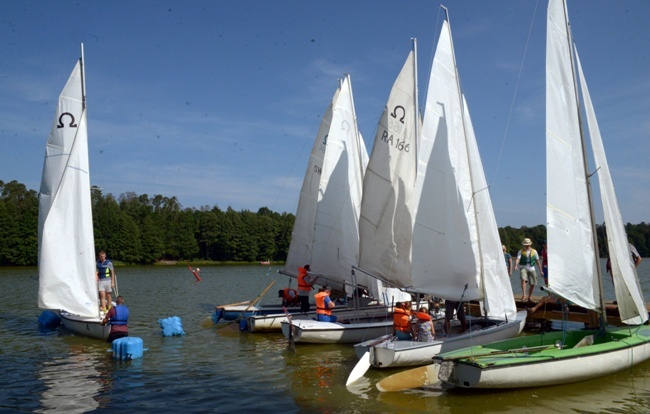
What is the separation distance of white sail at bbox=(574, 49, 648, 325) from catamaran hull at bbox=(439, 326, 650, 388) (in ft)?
3.01

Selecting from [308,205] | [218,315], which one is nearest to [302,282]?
[218,315]

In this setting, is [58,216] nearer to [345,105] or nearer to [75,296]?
[75,296]

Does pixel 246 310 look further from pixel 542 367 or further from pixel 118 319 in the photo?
pixel 542 367

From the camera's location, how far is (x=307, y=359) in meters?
13.4

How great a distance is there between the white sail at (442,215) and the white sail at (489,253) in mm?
391

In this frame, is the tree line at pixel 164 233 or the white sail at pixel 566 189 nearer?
the white sail at pixel 566 189

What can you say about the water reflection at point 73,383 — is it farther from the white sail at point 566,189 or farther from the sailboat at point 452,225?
the white sail at point 566,189

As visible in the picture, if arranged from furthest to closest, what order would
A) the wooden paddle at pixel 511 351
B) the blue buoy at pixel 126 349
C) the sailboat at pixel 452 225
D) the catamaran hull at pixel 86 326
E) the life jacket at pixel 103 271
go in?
1. the life jacket at pixel 103 271
2. the catamaran hull at pixel 86 326
3. the blue buoy at pixel 126 349
4. the sailboat at pixel 452 225
5. the wooden paddle at pixel 511 351

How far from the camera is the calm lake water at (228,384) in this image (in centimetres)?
938

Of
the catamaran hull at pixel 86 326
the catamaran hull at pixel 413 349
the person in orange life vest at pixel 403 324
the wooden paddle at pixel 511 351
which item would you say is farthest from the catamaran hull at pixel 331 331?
the catamaran hull at pixel 86 326

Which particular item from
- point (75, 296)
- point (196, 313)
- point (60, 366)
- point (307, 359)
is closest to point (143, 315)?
point (196, 313)

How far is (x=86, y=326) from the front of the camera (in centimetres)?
1587

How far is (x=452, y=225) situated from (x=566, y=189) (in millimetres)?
2529

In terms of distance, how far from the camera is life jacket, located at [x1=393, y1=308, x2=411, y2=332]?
12.2 m
